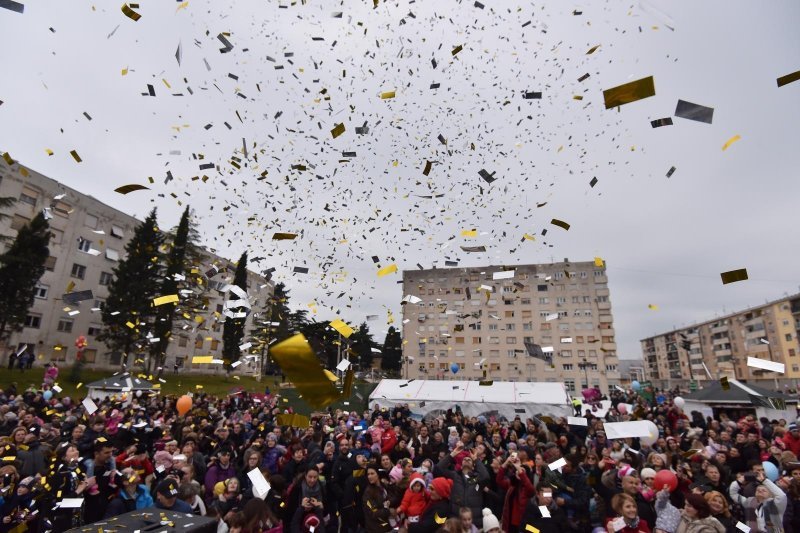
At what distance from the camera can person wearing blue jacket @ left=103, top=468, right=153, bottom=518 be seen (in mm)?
5461

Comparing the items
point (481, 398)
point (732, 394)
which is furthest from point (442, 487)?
point (732, 394)

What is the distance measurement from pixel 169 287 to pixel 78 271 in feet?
29.0

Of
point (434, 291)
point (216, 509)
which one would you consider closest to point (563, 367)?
point (434, 291)

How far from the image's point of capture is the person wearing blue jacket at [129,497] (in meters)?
5.46

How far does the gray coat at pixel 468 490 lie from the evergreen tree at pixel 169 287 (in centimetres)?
3272

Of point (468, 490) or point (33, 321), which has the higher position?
point (33, 321)

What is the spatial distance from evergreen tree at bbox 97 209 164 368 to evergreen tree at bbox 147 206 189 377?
1.03 metres

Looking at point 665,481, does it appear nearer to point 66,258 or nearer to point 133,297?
point 133,297

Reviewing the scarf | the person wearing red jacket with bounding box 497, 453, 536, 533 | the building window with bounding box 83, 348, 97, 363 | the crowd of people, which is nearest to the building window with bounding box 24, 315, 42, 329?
the building window with bounding box 83, 348, 97, 363

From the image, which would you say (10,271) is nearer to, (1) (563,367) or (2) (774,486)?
(2) (774,486)

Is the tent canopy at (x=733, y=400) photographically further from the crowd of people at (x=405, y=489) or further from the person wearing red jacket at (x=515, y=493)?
the person wearing red jacket at (x=515, y=493)

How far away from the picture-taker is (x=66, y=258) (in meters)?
36.7

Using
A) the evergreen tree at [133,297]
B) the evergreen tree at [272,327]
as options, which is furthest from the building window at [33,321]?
the evergreen tree at [272,327]

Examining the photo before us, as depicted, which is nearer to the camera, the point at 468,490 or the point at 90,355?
the point at 468,490
